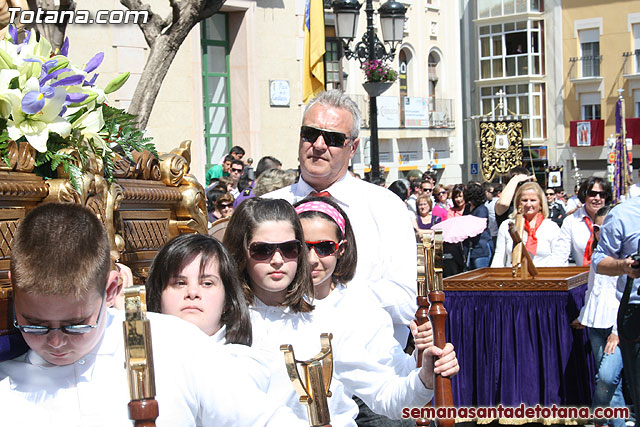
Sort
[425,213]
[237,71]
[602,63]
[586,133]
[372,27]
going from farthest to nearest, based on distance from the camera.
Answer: [602,63] → [586,133] → [237,71] → [372,27] → [425,213]

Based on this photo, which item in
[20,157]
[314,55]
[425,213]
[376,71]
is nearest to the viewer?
[20,157]

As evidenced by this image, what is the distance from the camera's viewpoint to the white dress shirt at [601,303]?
22.0ft

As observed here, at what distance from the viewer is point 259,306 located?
321cm

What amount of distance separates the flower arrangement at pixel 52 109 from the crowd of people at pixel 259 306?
0.39m

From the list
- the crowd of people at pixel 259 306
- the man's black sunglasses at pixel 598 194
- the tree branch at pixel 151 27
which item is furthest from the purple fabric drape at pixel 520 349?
the tree branch at pixel 151 27

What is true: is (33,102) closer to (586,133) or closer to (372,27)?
(372,27)

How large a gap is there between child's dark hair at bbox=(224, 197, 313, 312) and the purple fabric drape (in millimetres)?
4850

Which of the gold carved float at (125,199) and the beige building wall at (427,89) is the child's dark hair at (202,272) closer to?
the gold carved float at (125,199)

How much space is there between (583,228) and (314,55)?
318cm

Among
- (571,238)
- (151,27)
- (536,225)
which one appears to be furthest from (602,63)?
(151,27)

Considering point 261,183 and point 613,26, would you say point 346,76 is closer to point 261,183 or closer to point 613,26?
point 613,26

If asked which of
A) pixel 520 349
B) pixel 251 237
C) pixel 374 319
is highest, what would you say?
pixel 251 237

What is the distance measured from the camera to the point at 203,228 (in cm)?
327

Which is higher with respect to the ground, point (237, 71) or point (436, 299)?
point (237, 71)
